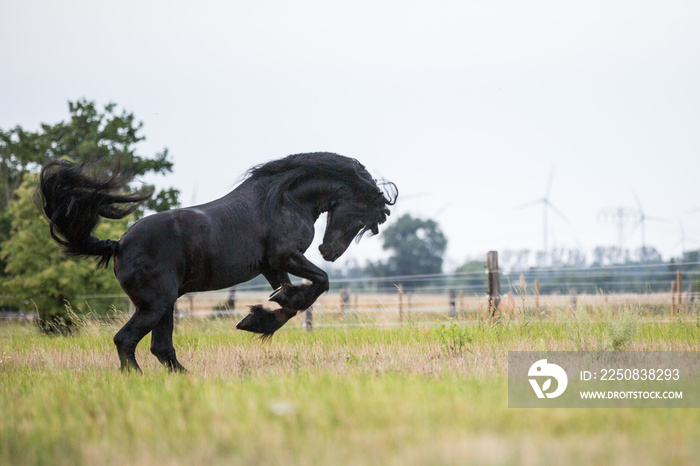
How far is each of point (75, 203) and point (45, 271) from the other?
43.0 feet

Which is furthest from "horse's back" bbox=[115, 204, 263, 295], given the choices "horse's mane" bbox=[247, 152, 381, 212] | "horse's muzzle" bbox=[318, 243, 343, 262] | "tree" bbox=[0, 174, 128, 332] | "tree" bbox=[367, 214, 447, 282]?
"tree" bbox=[367, 214, 447, 282]

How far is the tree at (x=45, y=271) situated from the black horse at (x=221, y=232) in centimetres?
1206

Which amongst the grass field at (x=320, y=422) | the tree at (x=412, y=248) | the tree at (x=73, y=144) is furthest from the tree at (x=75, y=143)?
the tree at (x=412, y=248)

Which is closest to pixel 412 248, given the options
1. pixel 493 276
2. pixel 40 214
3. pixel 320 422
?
pixel 493 276

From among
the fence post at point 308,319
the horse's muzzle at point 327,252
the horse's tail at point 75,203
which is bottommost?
the fence post at point 308,319

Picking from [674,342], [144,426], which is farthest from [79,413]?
[674,342]

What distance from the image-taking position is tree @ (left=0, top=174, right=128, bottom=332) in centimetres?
1830

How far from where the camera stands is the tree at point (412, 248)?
7562 centimetres

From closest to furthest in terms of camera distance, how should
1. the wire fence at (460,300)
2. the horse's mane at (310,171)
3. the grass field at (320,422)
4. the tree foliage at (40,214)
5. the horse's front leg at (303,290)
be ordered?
the grass field at (320,422), the horse's front leg at (303,290), the horse's mane at (310,171), the wire fence at (460,300), the tree foliage at (40,214)

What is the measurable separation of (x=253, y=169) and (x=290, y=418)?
13.2 ft

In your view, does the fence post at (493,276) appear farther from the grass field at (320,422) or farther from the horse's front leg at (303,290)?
the grass field at (320,422)

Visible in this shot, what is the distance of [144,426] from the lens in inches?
139

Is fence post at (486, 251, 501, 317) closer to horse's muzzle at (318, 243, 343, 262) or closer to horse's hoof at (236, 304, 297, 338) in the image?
horse's muzzle at (318, 243, 343, 262)

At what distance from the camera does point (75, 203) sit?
6.40 meters
